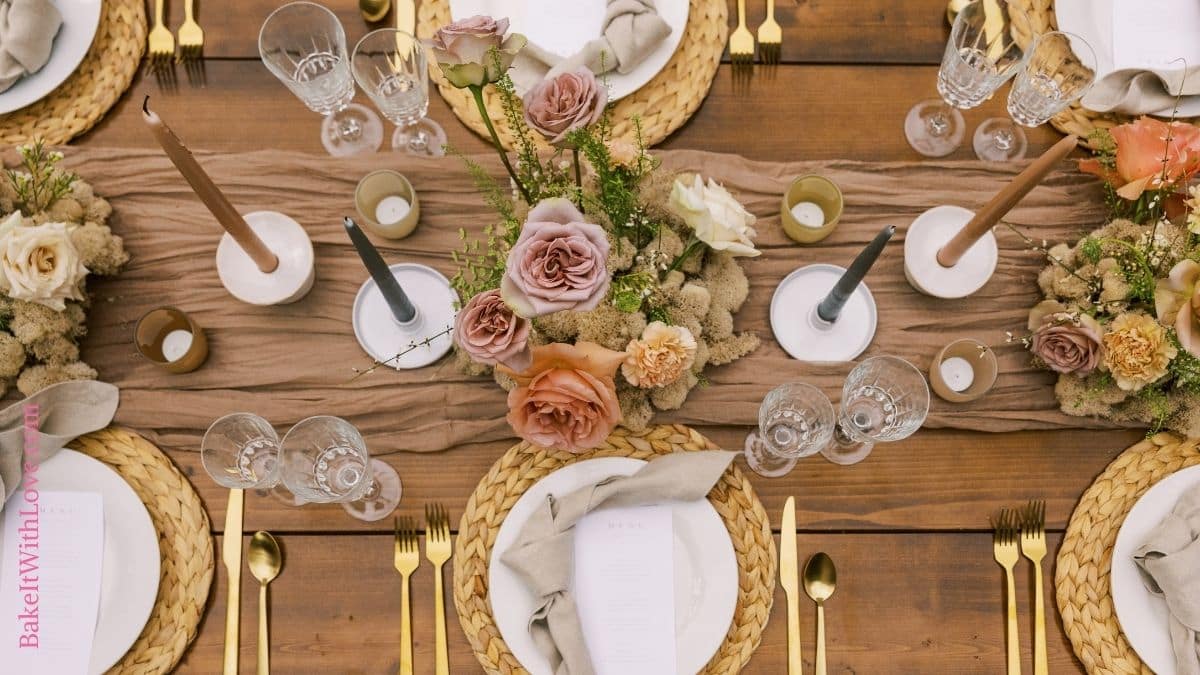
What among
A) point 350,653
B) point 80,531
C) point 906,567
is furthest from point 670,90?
point 80,531

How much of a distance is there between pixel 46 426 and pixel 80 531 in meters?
0.15

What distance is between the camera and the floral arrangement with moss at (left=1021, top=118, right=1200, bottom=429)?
1.01 meters

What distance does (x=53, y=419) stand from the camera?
1070 millimetres

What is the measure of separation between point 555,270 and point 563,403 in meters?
0.22

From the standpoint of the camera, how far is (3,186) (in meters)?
1.10

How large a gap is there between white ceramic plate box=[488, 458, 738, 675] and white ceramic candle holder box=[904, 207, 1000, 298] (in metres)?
0.47

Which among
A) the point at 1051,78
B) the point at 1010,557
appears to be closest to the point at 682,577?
the point at 1010,557

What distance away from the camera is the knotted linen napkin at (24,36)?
3.77 feet

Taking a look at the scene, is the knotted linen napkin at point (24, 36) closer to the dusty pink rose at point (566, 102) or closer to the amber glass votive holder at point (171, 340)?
the amber glass votive holder at point (171, 340)

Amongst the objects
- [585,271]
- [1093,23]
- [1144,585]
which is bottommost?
[1144,585]

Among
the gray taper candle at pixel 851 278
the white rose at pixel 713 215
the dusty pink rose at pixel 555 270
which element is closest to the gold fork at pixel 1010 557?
the gray taper candle at pixel 851 278

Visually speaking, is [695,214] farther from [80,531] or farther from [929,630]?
[80,531]

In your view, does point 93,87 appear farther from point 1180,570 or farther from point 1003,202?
point 1180,570

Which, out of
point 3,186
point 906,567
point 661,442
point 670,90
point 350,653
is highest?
point 670,90
